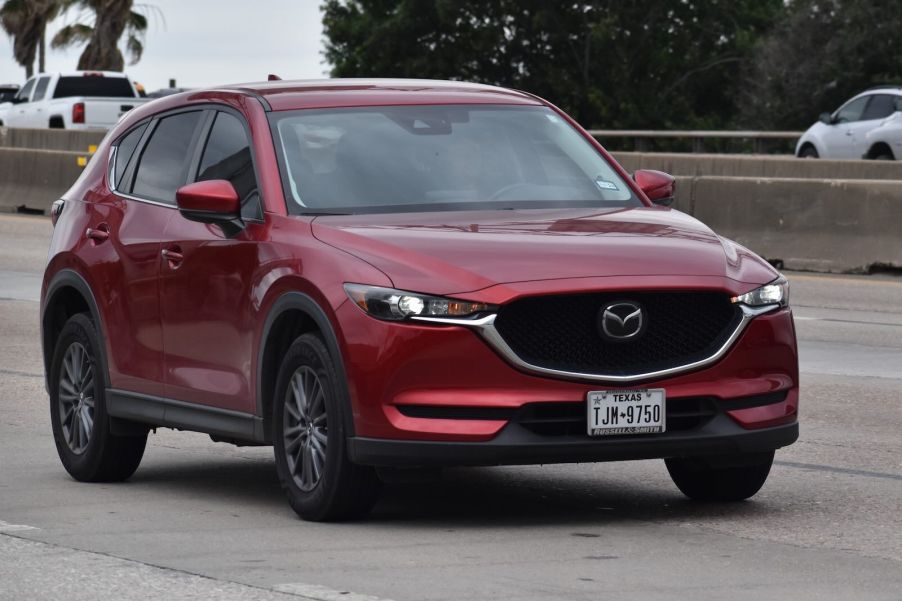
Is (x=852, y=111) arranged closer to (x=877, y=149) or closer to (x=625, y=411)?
(x=877, y=149)

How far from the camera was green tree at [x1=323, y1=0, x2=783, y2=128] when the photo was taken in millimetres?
67438

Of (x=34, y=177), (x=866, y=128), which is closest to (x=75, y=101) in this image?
(x=34, y=177)

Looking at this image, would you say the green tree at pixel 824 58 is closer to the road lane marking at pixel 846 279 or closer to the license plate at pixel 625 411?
the road lane marking at pixel 846 279

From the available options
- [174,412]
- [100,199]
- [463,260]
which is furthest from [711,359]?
[100,199]

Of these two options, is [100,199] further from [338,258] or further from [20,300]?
[20,300]

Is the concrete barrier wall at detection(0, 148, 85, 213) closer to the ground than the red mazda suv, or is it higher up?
closer to the ground

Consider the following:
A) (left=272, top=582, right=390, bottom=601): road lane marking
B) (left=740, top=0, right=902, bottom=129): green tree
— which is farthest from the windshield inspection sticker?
(left=740, top=0, right=902, bottom=129): green tree

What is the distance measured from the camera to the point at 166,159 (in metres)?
9.12

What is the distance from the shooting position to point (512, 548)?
6969 millimetres

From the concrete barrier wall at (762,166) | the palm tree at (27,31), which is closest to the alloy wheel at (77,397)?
the concrete barrier wall at (762,166)

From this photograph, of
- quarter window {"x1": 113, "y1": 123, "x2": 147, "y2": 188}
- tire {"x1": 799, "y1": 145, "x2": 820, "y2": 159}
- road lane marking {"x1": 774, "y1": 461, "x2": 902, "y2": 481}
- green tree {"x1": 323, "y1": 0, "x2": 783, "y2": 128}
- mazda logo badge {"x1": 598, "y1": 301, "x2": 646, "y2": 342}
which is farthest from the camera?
green tree {"x1": 323, "y1": 0, "x2": 783, "y2": 128}

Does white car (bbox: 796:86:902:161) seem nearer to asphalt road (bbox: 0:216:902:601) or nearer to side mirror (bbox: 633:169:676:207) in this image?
asphalt road (bbox: 0:216:902:601)

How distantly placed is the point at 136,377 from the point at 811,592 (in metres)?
3.58

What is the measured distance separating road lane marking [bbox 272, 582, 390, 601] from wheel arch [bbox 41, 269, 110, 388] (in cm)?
310
